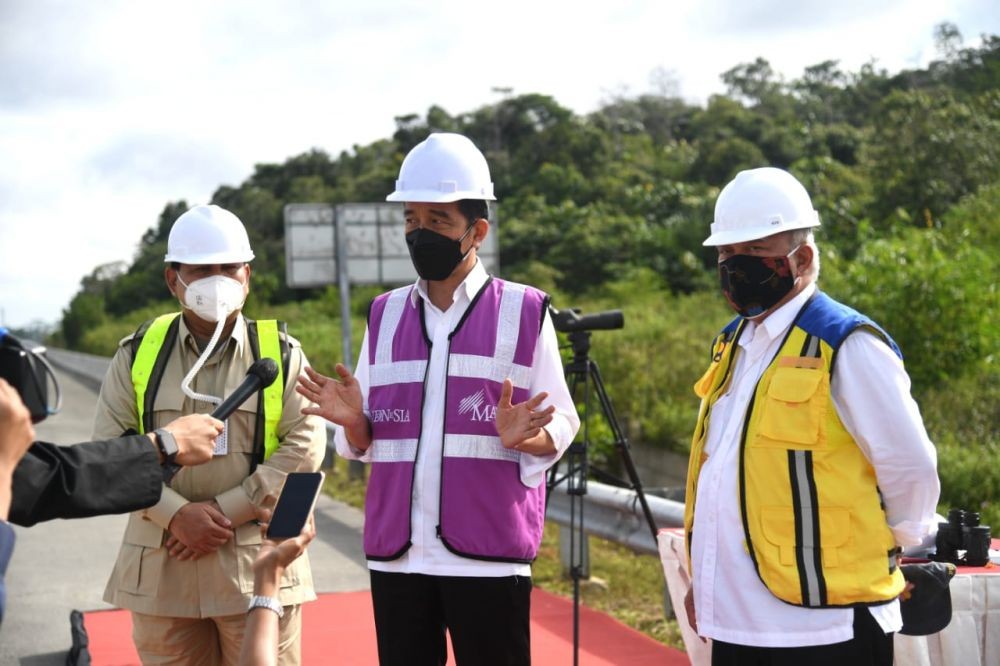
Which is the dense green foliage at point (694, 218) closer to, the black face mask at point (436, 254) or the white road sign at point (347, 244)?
the white road sign at point (347, 244)

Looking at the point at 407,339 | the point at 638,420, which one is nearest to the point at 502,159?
the point at 638,420

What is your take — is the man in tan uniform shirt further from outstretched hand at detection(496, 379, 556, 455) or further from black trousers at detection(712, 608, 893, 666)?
black trousers at detection(712, 608, 893, 666)

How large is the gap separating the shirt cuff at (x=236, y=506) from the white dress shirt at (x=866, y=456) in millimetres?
1560

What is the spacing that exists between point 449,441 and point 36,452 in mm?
1261

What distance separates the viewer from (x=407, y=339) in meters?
3.76

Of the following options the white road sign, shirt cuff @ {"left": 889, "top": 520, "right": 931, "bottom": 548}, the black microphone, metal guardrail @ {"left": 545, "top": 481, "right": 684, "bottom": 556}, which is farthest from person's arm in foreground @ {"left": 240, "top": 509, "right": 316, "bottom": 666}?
the white road sign

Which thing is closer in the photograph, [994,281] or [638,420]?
[994,281]

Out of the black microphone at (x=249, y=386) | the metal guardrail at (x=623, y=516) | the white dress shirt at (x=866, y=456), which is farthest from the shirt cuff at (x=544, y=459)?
the metal guardrail at (x=623, y=516)

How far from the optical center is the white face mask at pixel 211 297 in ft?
13.3

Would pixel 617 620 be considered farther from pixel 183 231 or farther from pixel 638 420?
pixel 638 420

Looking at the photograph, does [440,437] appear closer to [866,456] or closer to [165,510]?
[165,510]

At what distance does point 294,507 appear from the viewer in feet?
8.68

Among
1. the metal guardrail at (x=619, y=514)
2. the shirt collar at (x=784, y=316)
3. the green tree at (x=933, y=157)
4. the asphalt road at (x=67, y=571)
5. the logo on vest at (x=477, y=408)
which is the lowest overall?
the asphalt road at (x=67, y=571)

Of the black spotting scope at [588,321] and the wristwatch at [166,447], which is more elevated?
the black spotting scope at [588,321]
